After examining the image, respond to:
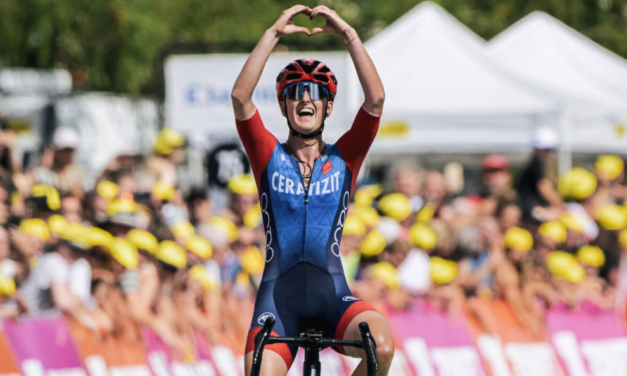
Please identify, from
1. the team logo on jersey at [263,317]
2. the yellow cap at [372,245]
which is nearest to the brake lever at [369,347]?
the team logo on jersey at [263,317]

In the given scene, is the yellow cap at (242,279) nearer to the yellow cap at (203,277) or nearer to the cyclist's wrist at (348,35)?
the yellow cap at (203,277)

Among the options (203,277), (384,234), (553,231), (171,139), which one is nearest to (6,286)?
(203,277)

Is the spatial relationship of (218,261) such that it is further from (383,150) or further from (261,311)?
(383,150)

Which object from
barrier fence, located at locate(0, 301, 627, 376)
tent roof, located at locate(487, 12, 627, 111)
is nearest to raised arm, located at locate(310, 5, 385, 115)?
barrier fence, located at locate(0, 301, 627, 376)

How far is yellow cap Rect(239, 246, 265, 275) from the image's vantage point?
33.8ft

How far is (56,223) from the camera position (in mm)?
10445

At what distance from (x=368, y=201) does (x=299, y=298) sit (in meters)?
6.11

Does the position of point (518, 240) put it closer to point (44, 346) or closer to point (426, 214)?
point (426, 214)

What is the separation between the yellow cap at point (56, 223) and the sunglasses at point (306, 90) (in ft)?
15.3

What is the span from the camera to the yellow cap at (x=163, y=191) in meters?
12.0

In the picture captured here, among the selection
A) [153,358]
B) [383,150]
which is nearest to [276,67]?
[383,150]

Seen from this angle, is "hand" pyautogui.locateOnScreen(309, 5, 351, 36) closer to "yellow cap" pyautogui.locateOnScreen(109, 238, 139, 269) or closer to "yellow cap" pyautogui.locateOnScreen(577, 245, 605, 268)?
"yellow cap" pyautogui.locateOnScreen(109, 238, 139, 269)

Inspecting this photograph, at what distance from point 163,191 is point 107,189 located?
0.63 m

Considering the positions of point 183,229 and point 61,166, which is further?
point 61,166
